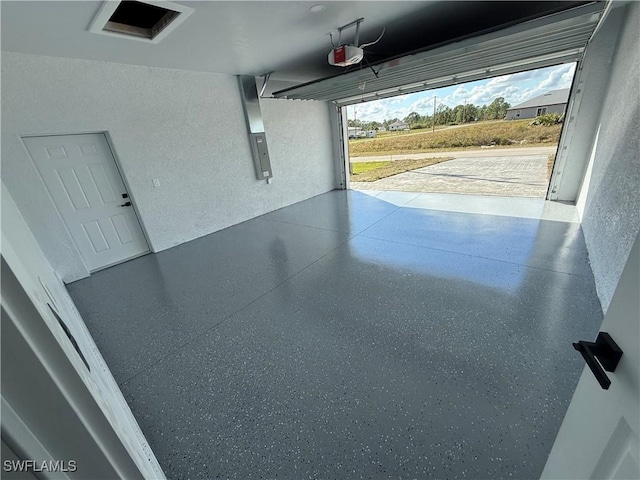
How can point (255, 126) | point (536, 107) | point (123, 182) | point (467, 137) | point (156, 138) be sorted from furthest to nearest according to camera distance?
point (467, 137), point (536, 107), point (255, 126), point (156, 138), point (123, 182)

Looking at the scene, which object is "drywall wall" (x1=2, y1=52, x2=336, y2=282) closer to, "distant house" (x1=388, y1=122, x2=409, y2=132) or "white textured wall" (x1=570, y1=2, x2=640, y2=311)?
"white textured wall" (x1=570, y1=2, x2=640, y2=311)

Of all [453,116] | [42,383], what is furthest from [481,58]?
[453,116]

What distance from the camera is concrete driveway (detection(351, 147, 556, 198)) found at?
20.1 feet

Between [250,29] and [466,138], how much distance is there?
35.0 feet

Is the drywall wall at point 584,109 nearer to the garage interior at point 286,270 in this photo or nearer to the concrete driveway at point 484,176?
the garage interior at point 286,270

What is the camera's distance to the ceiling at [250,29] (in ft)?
7.78

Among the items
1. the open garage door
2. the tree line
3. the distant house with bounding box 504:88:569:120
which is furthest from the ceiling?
the distant house with bounding box 504:88:569:120

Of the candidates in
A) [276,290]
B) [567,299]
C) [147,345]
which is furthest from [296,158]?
[567,299]

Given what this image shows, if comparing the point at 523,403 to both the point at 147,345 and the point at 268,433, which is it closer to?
the point at 268,433

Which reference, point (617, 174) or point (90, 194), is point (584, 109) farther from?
point (90, 194)

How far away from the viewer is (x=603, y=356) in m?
0.62

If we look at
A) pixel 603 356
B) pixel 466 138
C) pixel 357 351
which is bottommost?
pixel 357 351

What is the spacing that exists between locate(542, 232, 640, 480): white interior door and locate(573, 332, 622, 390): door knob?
0.01 m

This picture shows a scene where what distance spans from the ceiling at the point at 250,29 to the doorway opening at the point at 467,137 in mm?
1799
